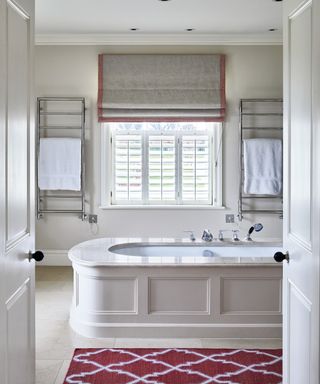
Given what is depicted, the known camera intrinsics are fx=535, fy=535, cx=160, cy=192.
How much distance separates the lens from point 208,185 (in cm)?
667

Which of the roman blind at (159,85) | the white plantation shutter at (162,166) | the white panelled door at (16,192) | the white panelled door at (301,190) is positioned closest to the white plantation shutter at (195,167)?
the white plantation shutter at (162,166)

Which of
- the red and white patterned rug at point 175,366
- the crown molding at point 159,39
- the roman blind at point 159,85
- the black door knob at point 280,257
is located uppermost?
the crown molding at point 159,39

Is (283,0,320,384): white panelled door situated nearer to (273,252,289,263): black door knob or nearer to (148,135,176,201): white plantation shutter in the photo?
(273,252,289,263): black door knob

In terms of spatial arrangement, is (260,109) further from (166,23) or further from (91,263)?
(91,263)

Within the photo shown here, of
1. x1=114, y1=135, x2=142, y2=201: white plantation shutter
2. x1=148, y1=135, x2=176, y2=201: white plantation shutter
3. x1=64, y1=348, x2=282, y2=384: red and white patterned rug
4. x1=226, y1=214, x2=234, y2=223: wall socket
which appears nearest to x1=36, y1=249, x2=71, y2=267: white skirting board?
x1=114, y1=135, x2=142, y2=201: white plantation shutter

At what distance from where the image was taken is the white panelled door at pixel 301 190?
77.7 inches

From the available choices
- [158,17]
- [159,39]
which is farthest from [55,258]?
[158,17]

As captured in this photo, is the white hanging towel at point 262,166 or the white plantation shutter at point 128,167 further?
the white plantation shutter at point 128,167

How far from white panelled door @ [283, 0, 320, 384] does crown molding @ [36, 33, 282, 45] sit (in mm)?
4026

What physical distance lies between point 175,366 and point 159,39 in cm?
419

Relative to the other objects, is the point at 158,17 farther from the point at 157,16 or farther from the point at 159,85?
the point at 159,85

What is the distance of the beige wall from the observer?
6469 millimetres

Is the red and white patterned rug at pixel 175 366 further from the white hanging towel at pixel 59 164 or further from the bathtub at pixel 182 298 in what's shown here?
the white hanging towel at pixel 59 164

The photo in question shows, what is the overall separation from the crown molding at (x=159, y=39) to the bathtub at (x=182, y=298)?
333 cm
